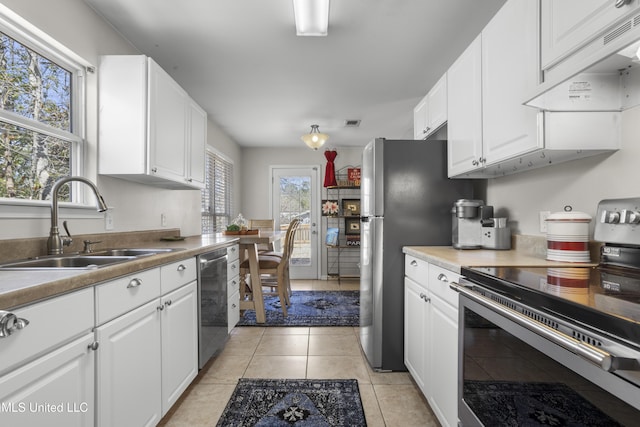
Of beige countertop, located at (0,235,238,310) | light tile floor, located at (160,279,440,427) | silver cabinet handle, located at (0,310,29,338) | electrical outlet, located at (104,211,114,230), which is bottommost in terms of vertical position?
light tile floor, located at (160,279,440,427)

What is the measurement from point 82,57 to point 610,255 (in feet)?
9.62

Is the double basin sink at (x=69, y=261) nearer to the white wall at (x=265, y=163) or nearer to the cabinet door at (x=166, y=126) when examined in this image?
the cabinet door at (x=166, y=126)

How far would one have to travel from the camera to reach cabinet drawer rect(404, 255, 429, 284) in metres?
1.80

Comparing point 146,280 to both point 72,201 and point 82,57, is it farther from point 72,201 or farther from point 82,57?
point 82,57

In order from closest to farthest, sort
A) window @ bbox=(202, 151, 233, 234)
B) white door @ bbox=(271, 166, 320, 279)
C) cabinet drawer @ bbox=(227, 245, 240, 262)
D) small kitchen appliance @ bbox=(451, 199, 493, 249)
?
1. small kitchen appliance @ bbox=(451, 199, 493, 249)
2. cabinet drawer @ bbox=(227, 245, 240, 262)
3. window @ bbox=(202, 151, 233, 234)
4. white door @ bbox=(271, 166, 320, 279)

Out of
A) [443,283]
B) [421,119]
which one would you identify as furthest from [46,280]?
[421,119]

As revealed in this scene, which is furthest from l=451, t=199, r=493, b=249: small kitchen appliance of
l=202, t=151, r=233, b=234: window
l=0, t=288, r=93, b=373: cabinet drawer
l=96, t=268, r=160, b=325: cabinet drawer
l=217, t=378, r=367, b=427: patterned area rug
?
l=202, t=151, r=233, b=234: window

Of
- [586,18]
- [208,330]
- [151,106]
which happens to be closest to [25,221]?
[151,106]

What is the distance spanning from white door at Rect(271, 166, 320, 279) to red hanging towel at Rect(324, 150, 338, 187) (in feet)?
1.16

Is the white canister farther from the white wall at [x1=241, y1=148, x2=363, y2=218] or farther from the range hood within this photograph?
the white wall at [x1=241, y1=148, x2=363, y2=218]

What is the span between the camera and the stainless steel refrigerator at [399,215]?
2.24 metres

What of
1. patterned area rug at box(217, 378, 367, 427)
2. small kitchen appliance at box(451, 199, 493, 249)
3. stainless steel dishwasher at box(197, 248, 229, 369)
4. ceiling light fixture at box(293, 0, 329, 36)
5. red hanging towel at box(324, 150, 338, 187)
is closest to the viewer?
patterned area rug at box(217, 378, 367, 427)

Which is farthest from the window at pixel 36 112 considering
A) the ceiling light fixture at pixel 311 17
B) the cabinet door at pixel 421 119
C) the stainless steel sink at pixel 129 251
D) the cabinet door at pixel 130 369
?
the cabinet door at pixel 421 119

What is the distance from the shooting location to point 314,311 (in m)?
3.69
